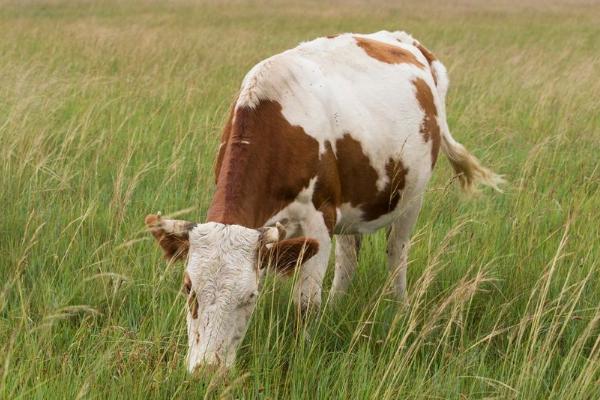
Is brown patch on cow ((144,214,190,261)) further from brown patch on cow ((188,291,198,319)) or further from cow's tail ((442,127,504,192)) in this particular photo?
cow's tail ((442,127,504,192))

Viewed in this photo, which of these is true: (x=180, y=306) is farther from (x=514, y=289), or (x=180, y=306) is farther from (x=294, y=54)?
(x=514, y=289)

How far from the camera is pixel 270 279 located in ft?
11.9

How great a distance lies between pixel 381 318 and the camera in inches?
137

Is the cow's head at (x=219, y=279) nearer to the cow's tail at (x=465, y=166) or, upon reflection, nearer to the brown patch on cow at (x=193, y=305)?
the brown patch on cow at (x=193, y=305)

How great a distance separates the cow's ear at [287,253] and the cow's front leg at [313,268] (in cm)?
48

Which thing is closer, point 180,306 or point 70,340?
point 70,340

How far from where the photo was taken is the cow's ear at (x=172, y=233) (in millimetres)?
2729

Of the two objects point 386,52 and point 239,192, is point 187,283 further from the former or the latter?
point 386,52

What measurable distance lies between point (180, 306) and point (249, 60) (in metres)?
8.11

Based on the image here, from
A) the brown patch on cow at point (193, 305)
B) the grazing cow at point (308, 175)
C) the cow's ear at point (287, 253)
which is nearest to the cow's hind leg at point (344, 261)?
the grazing cow at point (308, 175)

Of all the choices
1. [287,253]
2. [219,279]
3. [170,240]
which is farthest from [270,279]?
[219,279]

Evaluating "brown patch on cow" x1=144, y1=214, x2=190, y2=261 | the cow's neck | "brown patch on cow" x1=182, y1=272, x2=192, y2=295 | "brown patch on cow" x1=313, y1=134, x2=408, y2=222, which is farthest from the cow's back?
"brown patch on cow" x1=182, y1=272, x2=192, y2=295

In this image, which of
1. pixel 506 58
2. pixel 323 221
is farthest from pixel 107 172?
pixel 506 58

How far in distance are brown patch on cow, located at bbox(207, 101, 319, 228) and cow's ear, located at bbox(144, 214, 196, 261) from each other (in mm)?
210
